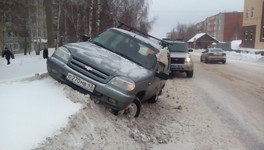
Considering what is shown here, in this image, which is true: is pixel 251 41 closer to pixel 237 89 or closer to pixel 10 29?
pixel 10 29

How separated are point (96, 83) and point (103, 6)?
1805 centimetres

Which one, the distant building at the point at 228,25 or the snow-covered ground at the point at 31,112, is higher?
the distant building at the point at 228,25

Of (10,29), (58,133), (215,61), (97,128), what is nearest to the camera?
(58,133)

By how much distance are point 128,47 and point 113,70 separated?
1.54 m

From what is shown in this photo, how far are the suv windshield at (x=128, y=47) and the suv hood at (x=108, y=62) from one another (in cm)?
28

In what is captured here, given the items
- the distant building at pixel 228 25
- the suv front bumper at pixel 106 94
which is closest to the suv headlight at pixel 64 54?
the suv front bumper at pixel 106 94

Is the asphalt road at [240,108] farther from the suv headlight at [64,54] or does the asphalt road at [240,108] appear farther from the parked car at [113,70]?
the suv headlight at [64,54]

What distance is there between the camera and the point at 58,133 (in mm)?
4086

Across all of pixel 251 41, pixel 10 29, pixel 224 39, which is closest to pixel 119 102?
pixel 10 29

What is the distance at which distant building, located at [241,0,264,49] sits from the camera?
4838 centimetres

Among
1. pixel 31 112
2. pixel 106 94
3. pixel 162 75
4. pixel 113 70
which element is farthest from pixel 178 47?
pixel 31 112

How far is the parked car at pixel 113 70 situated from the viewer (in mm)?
5520

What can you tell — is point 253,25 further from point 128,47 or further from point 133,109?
point 133,109

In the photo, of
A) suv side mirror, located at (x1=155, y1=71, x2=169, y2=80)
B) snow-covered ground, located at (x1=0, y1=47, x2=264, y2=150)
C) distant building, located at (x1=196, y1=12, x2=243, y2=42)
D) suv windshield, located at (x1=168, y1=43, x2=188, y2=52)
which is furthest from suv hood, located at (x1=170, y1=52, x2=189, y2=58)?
distant building, located at (x1=196, y1=12, x2=243, y2=42)
